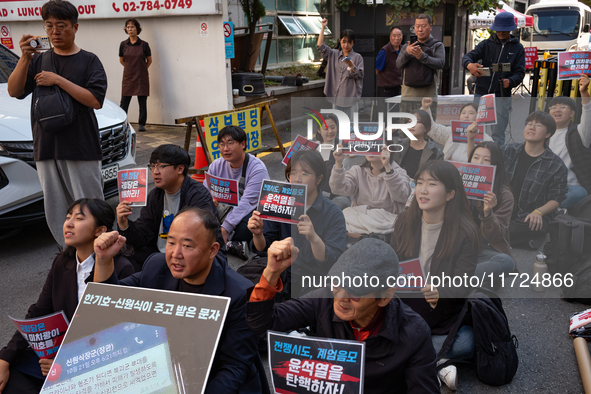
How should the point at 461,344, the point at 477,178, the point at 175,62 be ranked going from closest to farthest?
1. the point at 477,178
2. the point at 461,344
3. the point at 175,62

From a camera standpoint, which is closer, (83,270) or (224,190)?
(83,270)

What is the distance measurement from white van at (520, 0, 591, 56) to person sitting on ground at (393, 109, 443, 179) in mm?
18985

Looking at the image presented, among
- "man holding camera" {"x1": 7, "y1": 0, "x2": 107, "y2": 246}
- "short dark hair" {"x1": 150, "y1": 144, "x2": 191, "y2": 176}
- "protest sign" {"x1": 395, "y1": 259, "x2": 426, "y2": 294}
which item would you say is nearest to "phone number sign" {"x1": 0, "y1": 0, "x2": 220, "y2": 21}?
"man holding camera" {"x1": 7, "y1": 0, "x2": 107, "y2": 246}

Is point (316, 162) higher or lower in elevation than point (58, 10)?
lower

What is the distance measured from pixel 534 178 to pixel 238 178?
2.40 metres

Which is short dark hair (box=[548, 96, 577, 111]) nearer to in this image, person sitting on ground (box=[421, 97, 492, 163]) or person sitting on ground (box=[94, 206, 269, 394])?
person sitting on ground (box=[421, 97, 492, 163])

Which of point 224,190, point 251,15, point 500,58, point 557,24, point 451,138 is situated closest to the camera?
point 451,138

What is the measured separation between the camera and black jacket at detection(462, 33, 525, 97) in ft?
20.7

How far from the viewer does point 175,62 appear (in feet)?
30.0

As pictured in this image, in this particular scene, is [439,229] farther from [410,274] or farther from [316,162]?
[316,162]

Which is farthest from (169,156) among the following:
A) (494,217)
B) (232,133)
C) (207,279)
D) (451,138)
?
(494,217)

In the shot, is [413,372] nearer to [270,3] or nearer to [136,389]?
[136,389]

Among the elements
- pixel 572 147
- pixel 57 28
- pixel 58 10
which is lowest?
pixel 572 147

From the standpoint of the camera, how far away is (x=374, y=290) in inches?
73.7
